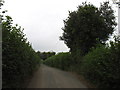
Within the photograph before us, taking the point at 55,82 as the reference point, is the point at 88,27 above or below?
above

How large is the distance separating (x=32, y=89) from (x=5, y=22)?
5.99 m

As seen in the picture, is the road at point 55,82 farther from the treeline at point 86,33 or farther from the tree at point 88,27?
the tree at point 88,27

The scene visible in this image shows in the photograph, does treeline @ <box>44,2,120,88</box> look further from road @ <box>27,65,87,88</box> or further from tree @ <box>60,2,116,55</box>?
road @ <box>27,65,87,88</box>

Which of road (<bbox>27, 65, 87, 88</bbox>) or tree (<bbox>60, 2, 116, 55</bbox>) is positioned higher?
tree (<bbox>60, 2, 116, 55</bbox>)

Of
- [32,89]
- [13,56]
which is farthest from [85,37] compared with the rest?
[13,56]

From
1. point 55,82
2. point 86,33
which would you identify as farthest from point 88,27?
point 55,82

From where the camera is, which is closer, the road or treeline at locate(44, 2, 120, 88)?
the road

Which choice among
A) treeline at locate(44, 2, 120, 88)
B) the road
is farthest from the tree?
the road

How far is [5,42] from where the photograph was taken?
9500 mm

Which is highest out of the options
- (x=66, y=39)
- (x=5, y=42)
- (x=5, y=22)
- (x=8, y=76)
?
(x=66, y=39)

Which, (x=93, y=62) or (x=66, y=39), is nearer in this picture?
(x=93, y=62)

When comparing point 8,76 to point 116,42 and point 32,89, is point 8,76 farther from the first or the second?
point 116,42

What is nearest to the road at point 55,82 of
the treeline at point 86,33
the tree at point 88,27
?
the treeline at point 86,33

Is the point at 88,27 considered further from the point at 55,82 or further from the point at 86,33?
the point at 55,82
